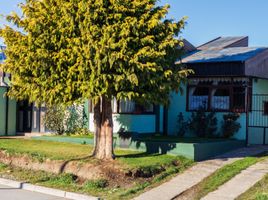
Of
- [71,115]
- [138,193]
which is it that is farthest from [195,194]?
[71,115]

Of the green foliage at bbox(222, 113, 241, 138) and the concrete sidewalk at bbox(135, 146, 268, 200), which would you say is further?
the green foliage at bbox(222, 113, 241, 138)

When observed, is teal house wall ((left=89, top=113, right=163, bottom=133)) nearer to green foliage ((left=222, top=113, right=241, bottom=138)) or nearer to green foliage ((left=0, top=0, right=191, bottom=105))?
green foliage ((left=222, top=113, right=241, bottom=138))

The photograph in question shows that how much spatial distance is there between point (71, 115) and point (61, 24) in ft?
27.0

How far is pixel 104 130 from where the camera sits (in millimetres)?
12750

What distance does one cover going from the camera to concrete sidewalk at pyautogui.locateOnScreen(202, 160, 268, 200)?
9812 mm

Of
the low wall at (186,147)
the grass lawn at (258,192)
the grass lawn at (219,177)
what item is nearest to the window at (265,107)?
the low wall at (186,147)

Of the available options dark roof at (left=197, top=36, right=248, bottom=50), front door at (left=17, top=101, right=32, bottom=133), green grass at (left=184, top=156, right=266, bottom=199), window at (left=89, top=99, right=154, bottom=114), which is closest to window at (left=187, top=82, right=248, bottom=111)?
window at (left=89, top=99, right=154, bottom=114)

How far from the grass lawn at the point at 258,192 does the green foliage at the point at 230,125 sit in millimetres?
5734

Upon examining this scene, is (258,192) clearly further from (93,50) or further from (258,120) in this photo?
(258,120)

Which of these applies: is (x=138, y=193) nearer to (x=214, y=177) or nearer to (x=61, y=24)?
(x=214, y=177)

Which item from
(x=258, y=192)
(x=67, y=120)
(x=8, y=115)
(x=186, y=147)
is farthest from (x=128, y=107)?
(x=258, y=192)

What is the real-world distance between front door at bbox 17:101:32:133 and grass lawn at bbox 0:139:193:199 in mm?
5810

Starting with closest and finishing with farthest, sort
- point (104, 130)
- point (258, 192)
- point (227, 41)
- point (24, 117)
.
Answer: point (258, 192) < point (104, 130) < point (24, 117) < point (227, 41)

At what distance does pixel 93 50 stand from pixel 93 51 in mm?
28
